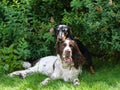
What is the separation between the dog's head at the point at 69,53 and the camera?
21.5ft

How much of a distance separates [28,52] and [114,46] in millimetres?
1871

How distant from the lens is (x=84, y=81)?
262 inches

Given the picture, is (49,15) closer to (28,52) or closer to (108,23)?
(28,52)

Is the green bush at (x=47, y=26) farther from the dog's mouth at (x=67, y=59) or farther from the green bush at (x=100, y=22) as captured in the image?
the dog's mouth at (x=67, y=59)

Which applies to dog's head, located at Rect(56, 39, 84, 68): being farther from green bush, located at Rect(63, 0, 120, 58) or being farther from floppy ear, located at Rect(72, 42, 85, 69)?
green bush, located at Rect(63, 0, 120, 58)

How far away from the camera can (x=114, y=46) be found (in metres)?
6.88

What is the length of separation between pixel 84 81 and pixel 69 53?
0.62 m

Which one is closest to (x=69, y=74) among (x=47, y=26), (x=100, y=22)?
(x=100, y=22)

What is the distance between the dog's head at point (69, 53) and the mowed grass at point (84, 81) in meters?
0.39

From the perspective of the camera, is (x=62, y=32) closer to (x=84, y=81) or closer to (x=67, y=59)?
(x=67, y=59)

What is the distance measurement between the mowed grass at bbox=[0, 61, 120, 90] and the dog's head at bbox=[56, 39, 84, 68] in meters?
0.39

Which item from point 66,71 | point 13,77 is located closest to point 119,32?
point 66,71

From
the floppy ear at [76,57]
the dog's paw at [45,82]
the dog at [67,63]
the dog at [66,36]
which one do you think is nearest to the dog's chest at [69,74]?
the dog at [67,63]

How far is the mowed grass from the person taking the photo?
6.07 m
